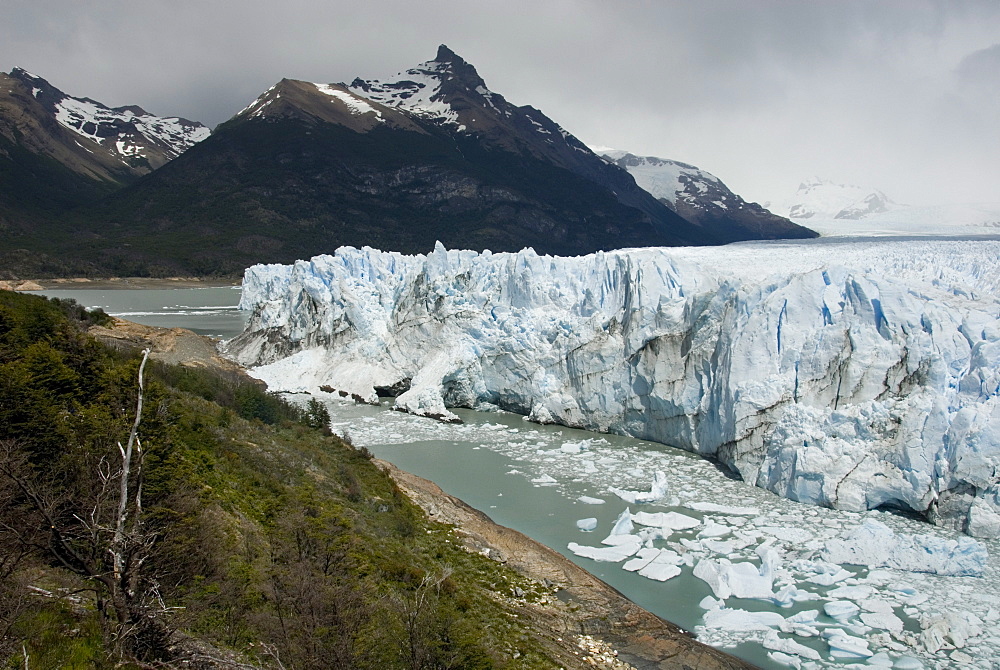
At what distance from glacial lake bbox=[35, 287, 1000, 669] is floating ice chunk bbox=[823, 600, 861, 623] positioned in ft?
0.12

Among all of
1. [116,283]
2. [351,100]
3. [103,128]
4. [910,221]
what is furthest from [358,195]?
[103,128]

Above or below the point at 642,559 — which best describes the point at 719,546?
above

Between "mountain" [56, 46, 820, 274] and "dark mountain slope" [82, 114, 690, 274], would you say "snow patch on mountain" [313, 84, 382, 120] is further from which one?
"dark mountain slope" [82, 114, 690, 274]

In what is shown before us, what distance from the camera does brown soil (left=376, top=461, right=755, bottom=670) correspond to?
25.4 feet

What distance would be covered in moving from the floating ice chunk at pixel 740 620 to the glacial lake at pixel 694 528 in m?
0.02

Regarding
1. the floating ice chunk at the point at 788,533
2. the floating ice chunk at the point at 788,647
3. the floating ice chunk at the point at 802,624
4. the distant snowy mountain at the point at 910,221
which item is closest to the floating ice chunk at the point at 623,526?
the floating ice chunk at the point at 788,533

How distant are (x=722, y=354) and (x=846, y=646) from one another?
857 cm

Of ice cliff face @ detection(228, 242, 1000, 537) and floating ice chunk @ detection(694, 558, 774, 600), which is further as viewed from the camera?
ice cliff face @ detection(228, 242, 1000, 537)

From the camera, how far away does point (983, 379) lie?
11875 mm

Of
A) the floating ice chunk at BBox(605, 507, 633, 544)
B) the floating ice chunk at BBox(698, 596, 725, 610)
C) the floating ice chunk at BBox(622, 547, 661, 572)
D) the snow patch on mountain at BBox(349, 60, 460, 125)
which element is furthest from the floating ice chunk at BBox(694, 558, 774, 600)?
the snow patch on mountain at BBox(349, 60, 460, 125)

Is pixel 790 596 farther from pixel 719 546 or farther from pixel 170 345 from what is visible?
pixel 170 345

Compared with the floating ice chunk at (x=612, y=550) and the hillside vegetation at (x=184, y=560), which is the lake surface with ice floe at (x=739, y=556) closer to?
the floating ice chunk at (x=612, y=550)

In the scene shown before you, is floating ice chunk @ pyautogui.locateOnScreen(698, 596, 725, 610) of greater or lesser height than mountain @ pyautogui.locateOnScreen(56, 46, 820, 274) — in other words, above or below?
below

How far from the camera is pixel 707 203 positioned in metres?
146
